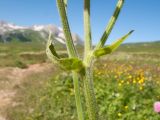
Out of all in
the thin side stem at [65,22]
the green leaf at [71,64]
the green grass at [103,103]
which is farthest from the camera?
the green grass at [103,103]

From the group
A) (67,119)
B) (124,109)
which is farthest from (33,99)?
(124,109)

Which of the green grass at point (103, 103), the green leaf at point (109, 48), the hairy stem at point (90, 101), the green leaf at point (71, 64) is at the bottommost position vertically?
the hairy stem at point (90, 101)

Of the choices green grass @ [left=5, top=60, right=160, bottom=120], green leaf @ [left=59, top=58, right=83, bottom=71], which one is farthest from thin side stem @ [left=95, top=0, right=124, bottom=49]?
green grass @ [left=5, top=60, right=160, bottom=120]

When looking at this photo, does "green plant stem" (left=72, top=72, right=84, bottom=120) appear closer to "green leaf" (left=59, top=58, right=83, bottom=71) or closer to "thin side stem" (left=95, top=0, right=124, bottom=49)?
"green leaf" (left=59, top=58, right=83, bottom=71)

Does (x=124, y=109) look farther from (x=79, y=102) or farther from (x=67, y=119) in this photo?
(x=79, y=102)

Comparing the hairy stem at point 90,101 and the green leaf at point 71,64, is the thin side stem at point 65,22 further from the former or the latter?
the hairy stem at point 90,101

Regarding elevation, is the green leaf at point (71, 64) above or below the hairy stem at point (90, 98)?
above

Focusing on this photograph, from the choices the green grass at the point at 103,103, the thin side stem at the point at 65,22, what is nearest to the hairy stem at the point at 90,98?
the thin side stem at the point at 65,22

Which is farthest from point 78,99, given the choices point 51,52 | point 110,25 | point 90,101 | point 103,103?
point 103,103

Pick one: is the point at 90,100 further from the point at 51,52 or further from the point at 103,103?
the point at 103,103
